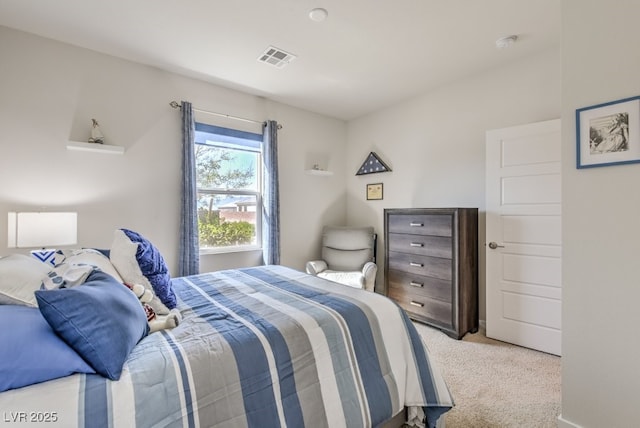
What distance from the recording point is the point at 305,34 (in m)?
2.29

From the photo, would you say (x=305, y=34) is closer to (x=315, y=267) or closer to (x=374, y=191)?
(x=374, y=191)

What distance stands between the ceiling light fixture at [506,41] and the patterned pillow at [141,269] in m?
3.13

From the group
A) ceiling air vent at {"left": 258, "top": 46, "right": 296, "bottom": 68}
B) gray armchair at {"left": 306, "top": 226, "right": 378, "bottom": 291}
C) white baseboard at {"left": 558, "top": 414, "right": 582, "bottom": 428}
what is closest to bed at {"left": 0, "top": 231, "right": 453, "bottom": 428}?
white baseboard at {"left": 558, "top": 414, "right": 582, "bottom": 428}

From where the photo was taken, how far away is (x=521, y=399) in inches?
71.1

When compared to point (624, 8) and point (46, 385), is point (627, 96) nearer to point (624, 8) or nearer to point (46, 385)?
point (624, 8)

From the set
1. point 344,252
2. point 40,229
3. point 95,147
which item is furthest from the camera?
point 344,252

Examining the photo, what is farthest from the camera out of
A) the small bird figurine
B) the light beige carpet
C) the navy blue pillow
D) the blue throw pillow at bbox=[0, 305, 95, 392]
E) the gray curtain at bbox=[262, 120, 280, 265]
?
the gray curtain at bbox=[262, 120, 280, 265]

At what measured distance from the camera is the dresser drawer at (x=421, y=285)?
9.06 ft

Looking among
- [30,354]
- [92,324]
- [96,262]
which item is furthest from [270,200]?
[30,354]

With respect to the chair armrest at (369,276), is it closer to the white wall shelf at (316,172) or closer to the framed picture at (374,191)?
the framed picture at (374,191)

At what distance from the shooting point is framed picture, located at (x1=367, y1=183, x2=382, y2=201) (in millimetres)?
A: 3961

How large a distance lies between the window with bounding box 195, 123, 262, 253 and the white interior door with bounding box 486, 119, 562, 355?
8.61 ft

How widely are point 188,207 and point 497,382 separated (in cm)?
304

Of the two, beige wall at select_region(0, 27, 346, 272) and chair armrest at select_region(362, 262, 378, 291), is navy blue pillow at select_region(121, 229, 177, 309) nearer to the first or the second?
beige wall at select_region(0, 27, 346, 272)
